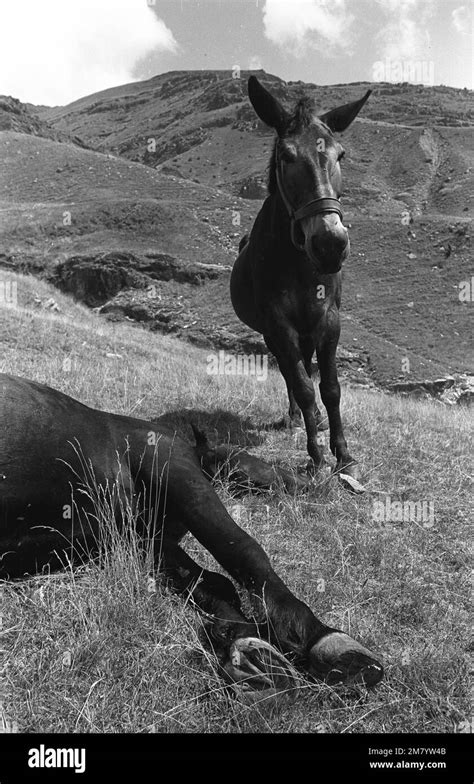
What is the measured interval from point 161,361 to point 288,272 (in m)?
5.93

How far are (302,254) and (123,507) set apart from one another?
2.72 metres

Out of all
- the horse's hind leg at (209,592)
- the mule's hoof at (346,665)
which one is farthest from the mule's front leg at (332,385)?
the mule's hoof at (346,665)

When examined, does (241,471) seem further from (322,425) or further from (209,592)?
(322,425)

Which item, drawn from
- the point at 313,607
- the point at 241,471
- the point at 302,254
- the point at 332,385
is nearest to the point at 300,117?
the point at 302,254

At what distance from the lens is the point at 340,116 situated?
14.6 feet

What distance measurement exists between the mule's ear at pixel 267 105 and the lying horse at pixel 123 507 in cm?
284

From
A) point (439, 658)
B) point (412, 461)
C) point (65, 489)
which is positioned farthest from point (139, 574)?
point (412, 461)

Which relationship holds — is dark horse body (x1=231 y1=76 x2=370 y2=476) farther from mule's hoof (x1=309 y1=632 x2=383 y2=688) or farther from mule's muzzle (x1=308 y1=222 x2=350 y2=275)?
mule's hoof (x1=309 y1=632 x2=383 y2=688)

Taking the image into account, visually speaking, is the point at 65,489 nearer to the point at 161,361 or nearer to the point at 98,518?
the point at 98,518

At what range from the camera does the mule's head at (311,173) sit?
3604 mm

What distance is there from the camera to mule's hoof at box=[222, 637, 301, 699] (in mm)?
1944

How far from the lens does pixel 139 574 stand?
2.44 metres

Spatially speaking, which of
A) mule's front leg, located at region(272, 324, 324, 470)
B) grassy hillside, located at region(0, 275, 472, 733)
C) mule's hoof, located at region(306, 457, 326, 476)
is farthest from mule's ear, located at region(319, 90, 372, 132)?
grassy hillside, located at region(0, 275, 472, 733)

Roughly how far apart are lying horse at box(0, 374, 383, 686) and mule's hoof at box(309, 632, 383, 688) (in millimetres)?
60
